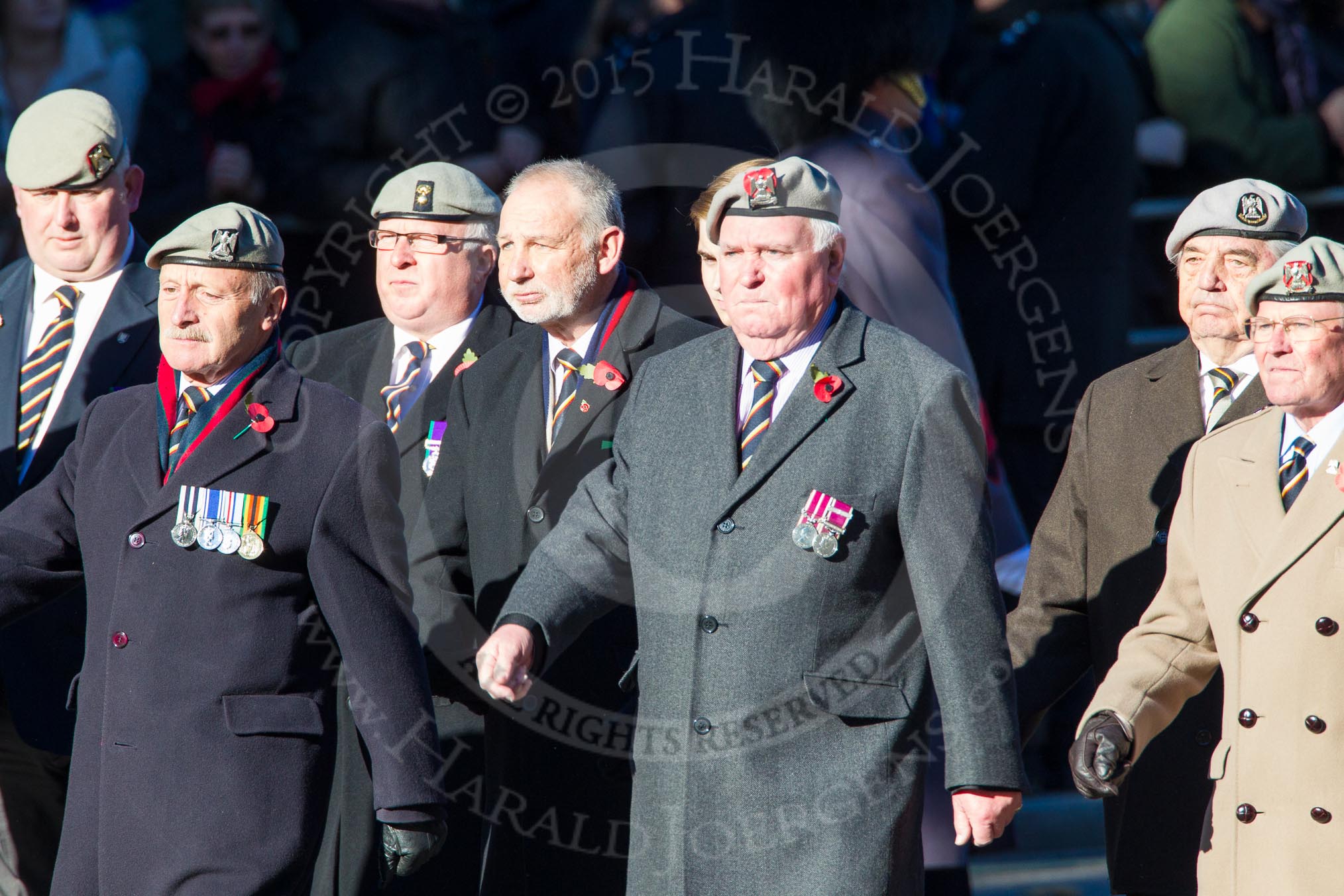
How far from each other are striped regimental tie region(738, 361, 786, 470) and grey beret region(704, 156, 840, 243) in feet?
1.05

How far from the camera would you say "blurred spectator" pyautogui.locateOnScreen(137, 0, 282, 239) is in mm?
7109

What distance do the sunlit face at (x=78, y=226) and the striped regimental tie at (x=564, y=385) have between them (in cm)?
127

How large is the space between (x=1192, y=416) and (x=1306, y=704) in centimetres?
100

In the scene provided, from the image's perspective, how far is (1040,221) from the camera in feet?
22.6

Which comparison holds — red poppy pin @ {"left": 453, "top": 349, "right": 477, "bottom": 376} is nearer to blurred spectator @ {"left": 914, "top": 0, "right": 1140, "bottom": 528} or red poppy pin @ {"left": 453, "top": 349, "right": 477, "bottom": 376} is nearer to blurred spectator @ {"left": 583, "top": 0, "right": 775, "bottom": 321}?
blurred spectator @ {"left": 583, "top": 0, "right": 775, "bottom": 321}

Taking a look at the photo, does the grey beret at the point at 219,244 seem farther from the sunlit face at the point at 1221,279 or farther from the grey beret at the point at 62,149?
the sunlit face at the point at 1221,279

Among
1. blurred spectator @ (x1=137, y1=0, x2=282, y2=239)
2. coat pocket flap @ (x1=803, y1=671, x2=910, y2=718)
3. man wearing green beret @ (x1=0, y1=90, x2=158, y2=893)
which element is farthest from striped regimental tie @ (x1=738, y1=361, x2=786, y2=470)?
blurred spectator @ (x1=137, y1=0, x2=282, y2=239)

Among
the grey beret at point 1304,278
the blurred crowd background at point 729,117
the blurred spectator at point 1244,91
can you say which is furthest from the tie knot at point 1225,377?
the blurred spectator at point 1244,91

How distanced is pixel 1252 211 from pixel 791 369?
3.84 ft

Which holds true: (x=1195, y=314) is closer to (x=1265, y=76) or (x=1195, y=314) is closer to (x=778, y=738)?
(x=778, y=738)

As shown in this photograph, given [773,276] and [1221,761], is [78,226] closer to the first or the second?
[773,276]

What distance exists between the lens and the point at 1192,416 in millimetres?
4555

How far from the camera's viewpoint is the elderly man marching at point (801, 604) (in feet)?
12.9

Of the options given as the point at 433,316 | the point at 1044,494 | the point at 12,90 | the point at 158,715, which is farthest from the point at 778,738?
the point at 12,90
